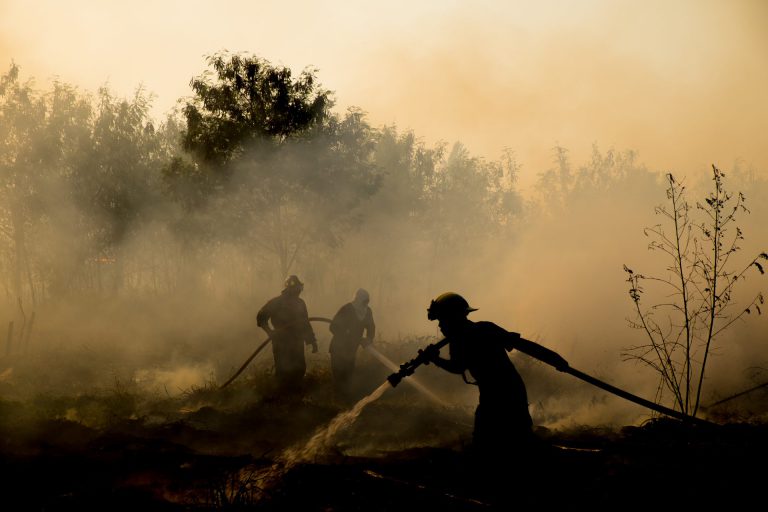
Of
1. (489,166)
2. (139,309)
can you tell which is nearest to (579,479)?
(139,309)

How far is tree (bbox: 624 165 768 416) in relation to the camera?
6.00 m

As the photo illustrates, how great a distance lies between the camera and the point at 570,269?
21469 mm

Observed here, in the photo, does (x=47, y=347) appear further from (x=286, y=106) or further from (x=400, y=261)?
(x=400, y=261)

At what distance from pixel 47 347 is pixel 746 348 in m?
21.9

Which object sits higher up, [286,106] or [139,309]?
[286,106]

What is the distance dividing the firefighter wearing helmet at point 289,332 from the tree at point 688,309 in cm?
580

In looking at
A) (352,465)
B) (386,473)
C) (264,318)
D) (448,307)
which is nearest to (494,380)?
(448,307)

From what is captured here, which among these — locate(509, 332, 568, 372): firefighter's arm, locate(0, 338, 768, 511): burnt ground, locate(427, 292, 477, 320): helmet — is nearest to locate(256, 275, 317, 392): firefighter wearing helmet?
locate(0, 338, 768, 511): burnt ground

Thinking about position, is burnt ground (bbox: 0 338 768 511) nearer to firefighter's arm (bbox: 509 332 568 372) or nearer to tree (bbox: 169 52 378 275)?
firefighter's arm (bbox: 509 332 568 372)

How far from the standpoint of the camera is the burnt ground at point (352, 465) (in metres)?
3.77

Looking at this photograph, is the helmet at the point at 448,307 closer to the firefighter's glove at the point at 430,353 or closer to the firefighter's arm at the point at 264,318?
the firefighter's glove at the point at 430,353

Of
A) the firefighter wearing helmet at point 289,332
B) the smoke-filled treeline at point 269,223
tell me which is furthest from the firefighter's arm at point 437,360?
the smoke-filled treeline at point 269,223

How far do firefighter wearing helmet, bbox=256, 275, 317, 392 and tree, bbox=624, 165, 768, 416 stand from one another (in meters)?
5.80

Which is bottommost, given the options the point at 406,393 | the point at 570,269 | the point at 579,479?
the point at 579,479
